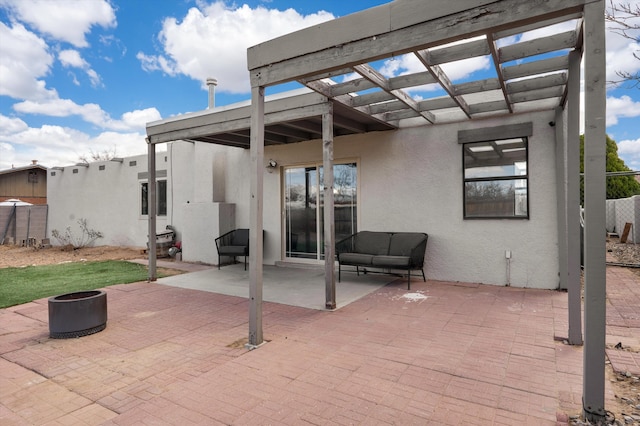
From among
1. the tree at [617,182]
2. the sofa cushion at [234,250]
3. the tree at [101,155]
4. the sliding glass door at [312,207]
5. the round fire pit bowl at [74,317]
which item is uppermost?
the tree at [101,155]

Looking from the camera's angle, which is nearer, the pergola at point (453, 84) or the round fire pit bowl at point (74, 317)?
the pergola at point (453, 84)

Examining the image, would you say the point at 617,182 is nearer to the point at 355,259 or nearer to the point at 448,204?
the point at 448,204

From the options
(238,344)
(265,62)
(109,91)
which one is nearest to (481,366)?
(238,344)

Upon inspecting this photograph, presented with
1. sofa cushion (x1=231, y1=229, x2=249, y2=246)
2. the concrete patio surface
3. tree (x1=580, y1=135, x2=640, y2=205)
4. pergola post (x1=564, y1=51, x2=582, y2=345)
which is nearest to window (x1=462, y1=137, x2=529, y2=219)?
the concrete patio surface

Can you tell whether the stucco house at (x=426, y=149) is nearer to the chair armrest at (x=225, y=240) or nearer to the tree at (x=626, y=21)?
the chair armrest at (x=225, y=240)

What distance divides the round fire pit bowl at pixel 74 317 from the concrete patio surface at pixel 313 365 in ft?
0.43

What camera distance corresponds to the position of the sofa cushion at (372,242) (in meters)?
6.49

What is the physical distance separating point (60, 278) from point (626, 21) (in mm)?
9886

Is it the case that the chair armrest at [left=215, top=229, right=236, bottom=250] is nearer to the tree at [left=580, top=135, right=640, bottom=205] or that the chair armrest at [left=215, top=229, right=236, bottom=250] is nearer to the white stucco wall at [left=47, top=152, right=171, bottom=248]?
the white stucco wall at [left=47, top=152, right=171, bottom=248]

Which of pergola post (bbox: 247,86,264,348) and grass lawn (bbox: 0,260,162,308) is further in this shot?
grass lawn (bbox: 0,260,162,308)

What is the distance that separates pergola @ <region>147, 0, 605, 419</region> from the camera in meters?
2.05

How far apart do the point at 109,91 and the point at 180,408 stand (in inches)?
755

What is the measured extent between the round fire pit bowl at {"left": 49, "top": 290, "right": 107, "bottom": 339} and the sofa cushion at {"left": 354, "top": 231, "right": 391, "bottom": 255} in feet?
13.9

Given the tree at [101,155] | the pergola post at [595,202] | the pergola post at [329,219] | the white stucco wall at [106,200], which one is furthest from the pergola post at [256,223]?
the tree at [101,155]
